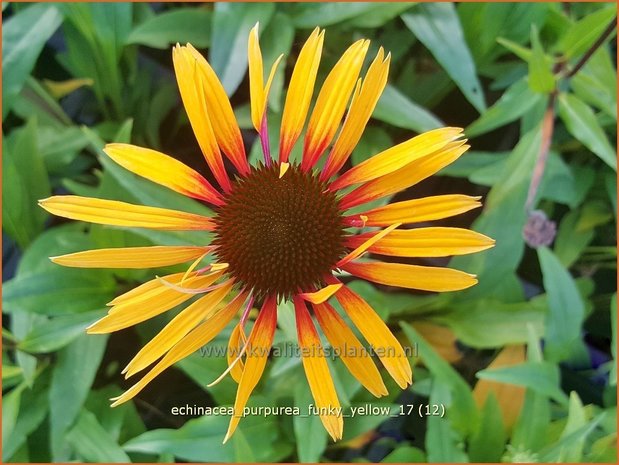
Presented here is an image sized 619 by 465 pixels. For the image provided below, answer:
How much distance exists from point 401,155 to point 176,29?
0.35 m

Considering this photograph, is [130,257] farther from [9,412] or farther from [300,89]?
[9,412]

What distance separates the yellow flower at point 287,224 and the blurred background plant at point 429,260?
103 millimetres

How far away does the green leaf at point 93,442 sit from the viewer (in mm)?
541

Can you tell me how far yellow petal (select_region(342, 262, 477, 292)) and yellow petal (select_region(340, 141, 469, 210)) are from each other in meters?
0.04

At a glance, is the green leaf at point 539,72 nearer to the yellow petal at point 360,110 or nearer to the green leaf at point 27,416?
the yellow petal at point 360,110

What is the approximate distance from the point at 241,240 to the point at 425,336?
31 cm

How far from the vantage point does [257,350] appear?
377 mm

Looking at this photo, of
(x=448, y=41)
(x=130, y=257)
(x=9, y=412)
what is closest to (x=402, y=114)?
(x=448, y=41)

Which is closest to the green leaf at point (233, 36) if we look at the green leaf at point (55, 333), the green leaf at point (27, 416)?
the green leaf at point (55, 333)

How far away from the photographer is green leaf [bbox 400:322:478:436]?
1.75 ft

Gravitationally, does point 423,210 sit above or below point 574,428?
above

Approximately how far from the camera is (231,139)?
1.27ft

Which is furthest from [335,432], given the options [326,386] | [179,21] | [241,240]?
[179,21]

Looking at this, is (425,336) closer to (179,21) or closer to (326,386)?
(326,386)
